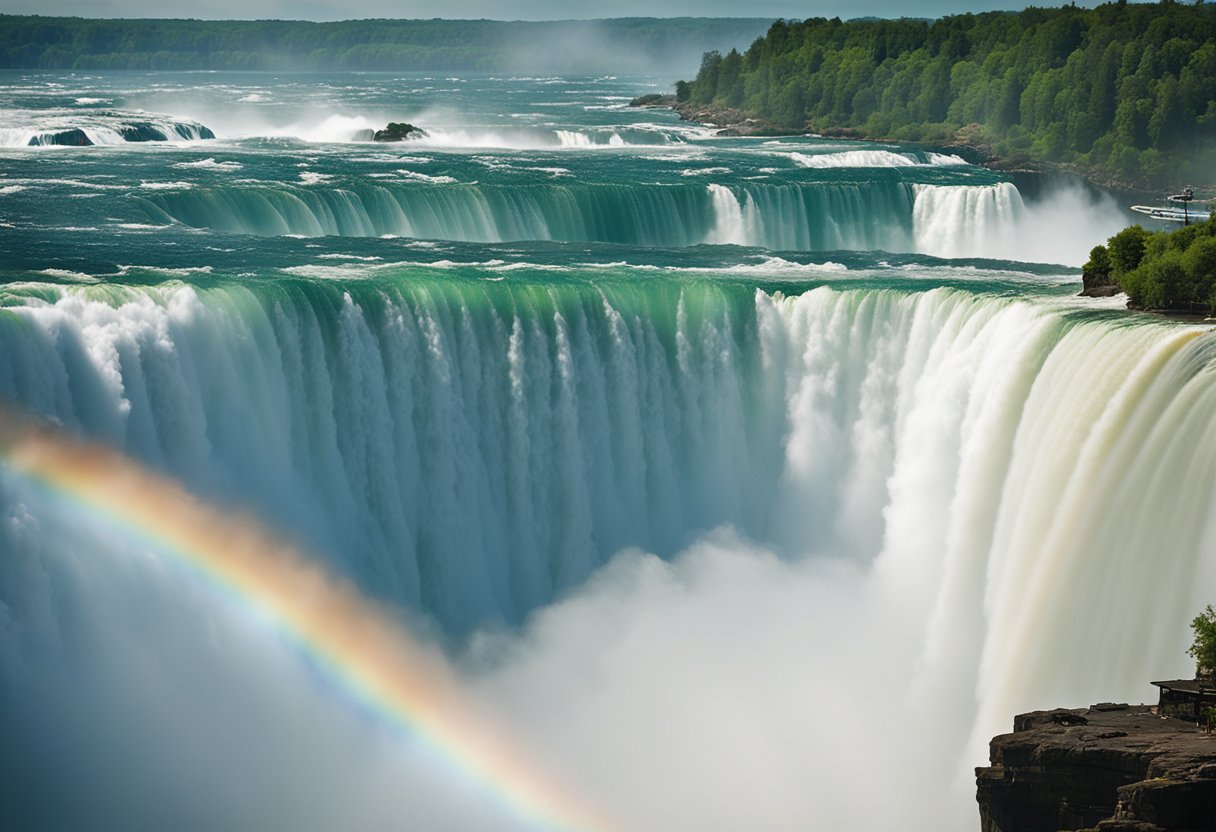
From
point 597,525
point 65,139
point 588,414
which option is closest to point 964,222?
point 588,414

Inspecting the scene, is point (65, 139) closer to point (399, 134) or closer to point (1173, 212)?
point (399, 134)

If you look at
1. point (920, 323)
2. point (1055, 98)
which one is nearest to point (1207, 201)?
point (1055, 98)

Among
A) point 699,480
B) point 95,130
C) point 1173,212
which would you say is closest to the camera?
point 699,480

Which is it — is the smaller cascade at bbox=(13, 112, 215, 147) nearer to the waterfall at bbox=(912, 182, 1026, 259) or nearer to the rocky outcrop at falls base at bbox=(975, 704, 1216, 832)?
the waterfall at bbox=(912, 182, 1026, 259)

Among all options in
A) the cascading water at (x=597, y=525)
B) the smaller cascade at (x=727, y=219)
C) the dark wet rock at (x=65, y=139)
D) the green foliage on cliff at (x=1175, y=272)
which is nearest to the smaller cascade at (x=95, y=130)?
the dark wet rock at (x=65, y=139)

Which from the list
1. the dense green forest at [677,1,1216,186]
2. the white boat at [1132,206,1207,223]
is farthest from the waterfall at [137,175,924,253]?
the dense green forest at [677,1,1216,186]
